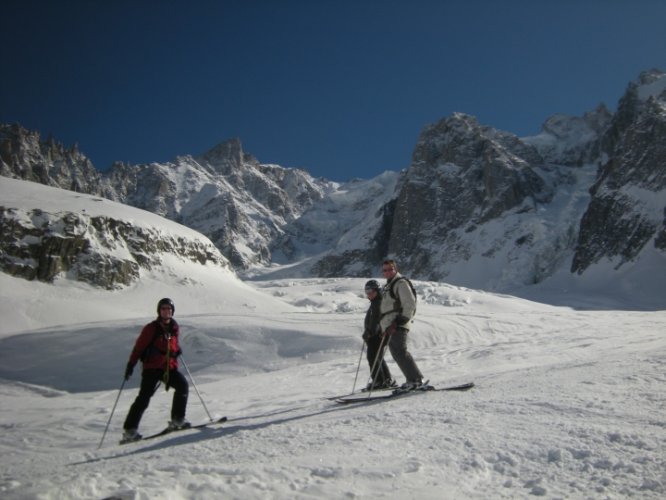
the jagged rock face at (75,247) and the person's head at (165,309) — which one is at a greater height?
the jagged rock face at (75,247)

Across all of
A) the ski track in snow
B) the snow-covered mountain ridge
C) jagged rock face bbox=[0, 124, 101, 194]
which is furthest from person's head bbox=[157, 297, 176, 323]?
jagged rock face bbox=[0, 124, 101, 194]

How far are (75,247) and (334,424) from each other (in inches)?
1428

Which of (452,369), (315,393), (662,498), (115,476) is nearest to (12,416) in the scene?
(315,393)

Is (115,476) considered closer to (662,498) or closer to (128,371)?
(128,371)

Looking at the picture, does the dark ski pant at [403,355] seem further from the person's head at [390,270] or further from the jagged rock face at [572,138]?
the jagged rock face at [572,138]

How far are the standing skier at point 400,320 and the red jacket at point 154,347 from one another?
3.23m

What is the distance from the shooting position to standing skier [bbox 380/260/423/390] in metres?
7.59

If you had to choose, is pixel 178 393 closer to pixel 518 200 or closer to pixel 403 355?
pixel 403 355

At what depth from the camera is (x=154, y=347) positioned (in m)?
6.84

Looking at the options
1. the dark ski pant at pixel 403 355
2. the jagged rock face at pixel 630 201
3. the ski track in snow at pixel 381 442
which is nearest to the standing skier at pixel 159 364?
the ski track in snow at pixel 381 442

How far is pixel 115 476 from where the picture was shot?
3812mm

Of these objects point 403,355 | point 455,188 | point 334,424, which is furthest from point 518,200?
point 334,424

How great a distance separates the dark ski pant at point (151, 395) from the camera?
6.68 meters

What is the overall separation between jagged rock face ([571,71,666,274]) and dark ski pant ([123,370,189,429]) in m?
80.5
